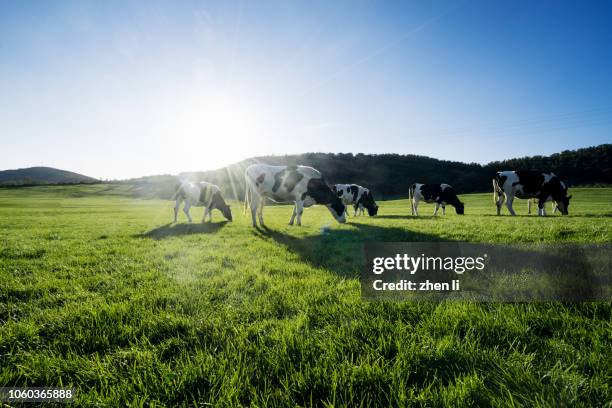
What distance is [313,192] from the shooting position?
12422mm

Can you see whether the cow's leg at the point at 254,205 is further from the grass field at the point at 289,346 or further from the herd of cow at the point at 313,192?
the grass field at the point at 289,346

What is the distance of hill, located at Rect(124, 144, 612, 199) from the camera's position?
7531cm

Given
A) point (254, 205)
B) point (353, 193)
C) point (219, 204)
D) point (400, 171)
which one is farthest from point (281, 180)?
point (400, 171)

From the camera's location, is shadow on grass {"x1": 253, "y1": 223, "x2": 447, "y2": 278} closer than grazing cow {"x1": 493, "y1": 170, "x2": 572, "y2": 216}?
Yes

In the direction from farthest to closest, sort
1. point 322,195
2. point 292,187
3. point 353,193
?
point 353,193, point 322,195, point 292,187

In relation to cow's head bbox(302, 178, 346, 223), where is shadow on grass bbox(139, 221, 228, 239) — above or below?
below

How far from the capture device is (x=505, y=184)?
18.8 metres

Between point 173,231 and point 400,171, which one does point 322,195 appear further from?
point 400,171

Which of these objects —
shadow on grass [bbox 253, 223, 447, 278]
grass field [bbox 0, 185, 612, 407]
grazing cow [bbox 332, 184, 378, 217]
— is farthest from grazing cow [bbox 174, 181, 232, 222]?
grass field [bbox 0, 185, 612, 407]

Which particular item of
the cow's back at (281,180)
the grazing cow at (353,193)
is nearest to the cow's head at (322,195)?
the cow's back at (281,180)

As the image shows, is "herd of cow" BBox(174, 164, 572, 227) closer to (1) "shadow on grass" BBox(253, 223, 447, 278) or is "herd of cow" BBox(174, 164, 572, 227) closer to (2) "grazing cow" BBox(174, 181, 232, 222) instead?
(2) "grazing cow" BBox(174, 181, 232, 222)

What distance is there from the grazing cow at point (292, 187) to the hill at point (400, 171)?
5621cm

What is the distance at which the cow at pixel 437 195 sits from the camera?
71.4 ft

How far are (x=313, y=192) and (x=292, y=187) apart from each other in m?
0.93
